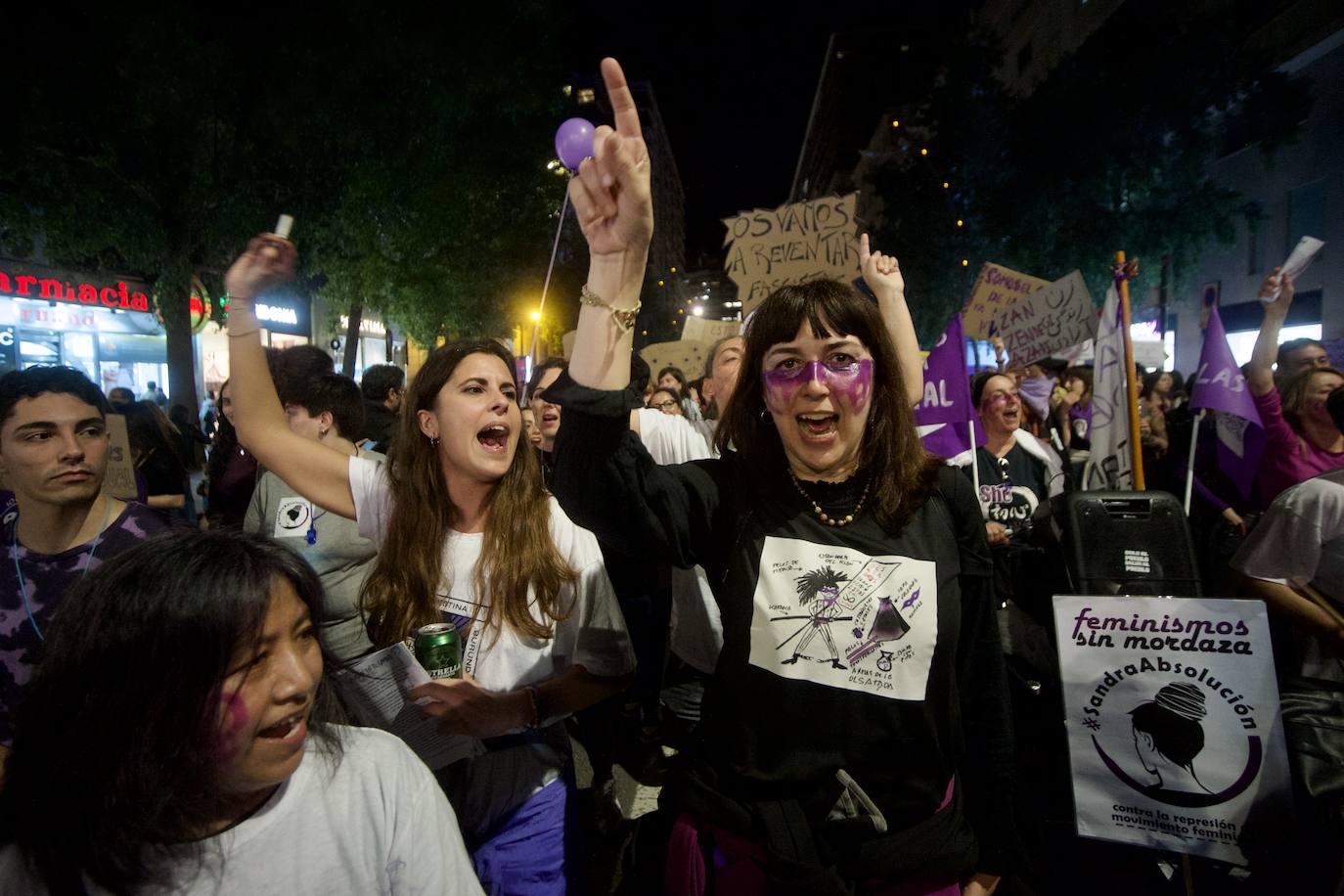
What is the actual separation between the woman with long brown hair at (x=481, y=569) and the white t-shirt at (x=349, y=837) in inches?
13.6

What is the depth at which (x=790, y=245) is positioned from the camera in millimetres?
5590

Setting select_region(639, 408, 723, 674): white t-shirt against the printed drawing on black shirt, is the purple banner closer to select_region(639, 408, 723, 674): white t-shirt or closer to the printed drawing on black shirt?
select_region(639, 408, 723, 674): white t-shirt

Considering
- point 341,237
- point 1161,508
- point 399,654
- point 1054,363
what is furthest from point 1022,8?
point 399,654

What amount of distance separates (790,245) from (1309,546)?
12.5 ft

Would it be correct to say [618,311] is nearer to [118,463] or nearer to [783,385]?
[783,385]

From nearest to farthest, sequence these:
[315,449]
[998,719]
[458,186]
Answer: [998,719], [315,449], [458,186]

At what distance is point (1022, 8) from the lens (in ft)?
108

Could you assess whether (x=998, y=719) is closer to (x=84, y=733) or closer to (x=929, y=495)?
(x=929, y=495)

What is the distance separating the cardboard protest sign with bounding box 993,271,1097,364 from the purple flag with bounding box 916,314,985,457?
5.82 feet

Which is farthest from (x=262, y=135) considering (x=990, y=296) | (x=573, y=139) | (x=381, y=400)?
(x=990, y=296)

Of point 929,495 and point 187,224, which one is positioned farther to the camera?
point 187,224

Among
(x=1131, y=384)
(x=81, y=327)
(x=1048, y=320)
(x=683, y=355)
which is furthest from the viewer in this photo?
(x=81, y=327)

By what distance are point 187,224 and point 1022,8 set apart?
35.7 metres

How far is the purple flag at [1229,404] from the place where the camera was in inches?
171
